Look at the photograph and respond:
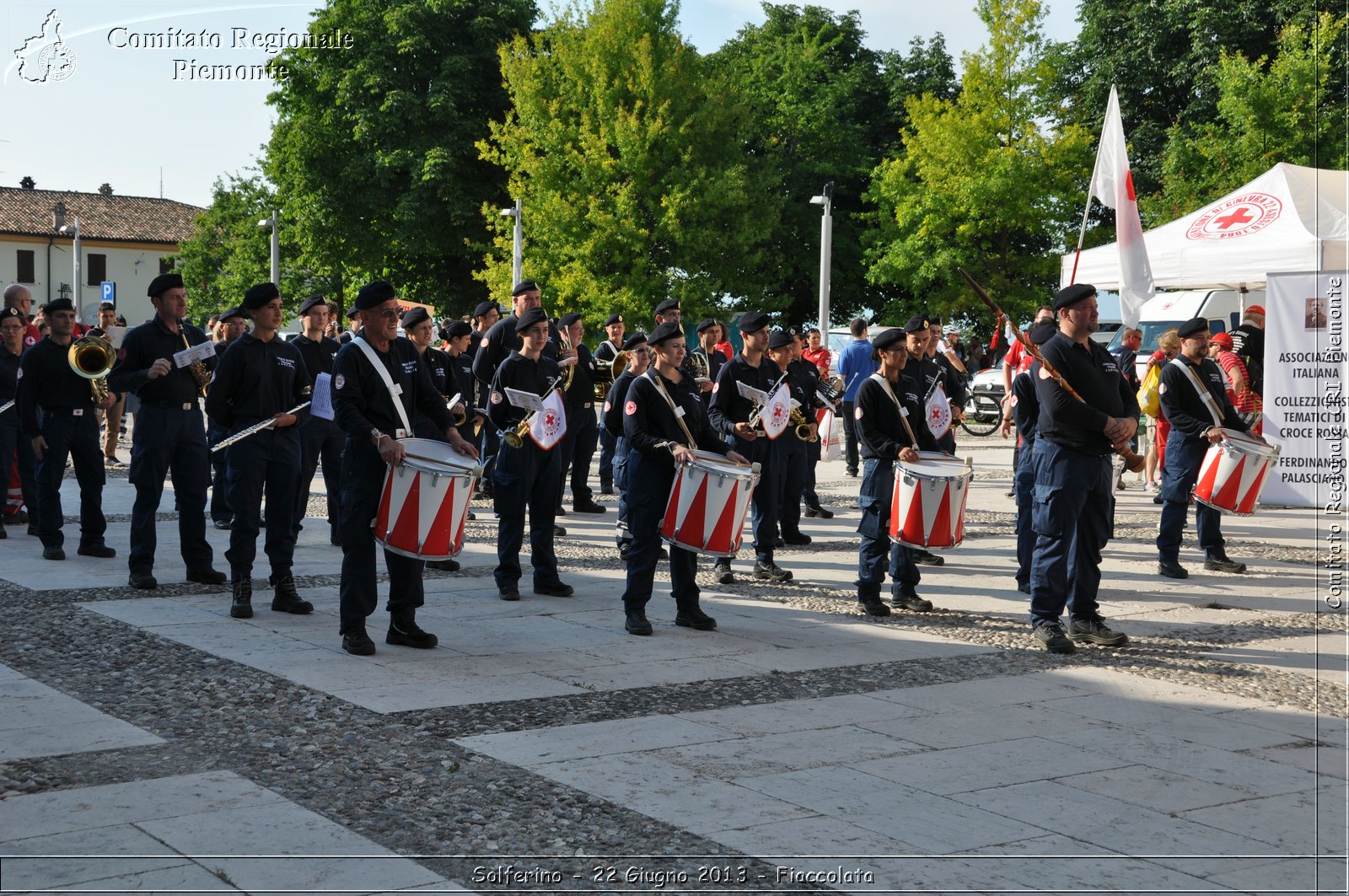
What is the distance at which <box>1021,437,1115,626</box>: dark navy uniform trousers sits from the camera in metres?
8.02

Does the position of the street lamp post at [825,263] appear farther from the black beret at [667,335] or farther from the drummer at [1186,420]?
the black beret at [667,335]

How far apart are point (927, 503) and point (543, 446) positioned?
2645 mm

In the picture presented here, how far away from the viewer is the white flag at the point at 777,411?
33.9 feet

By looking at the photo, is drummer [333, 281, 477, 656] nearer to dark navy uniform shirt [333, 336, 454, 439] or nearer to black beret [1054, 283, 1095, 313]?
dark navy uniform shirt [333, 336, 454, 439]

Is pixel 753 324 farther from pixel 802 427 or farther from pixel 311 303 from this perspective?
pixel 311 303

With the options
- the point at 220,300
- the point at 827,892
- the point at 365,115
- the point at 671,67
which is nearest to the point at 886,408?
the point at 827,892

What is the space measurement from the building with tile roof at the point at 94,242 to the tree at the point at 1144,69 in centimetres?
4936

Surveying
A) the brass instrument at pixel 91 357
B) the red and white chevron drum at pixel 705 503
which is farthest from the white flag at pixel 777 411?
the brass instrument at pixel 91 357

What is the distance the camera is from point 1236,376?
510 inches

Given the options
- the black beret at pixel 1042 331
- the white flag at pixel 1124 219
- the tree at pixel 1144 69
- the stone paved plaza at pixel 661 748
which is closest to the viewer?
the stone paved plaza at pixel 661 748

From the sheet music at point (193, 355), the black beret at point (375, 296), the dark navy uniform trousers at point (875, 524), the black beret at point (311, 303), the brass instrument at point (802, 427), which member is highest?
the black beret at point (311, 303)

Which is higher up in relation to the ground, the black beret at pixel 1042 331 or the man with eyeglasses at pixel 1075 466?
the black beret at pixel 1042 331

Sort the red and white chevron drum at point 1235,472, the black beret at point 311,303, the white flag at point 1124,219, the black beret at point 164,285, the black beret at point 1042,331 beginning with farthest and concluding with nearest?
the white flag at point 1124,219 → the black beret at point 1042,331 → the black beret at point 311,303 → the red and white chevron drum at point 1235,472 → the black beret at point 164,285

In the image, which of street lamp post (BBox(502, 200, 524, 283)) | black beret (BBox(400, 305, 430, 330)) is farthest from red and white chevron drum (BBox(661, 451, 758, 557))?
street lamp post (BBox(502, 200, 524, 283))
